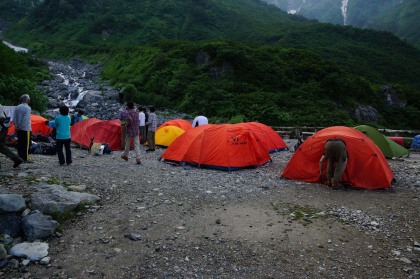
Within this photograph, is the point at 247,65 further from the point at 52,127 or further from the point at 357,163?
the point at 357,163

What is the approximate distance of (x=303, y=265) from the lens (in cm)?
568

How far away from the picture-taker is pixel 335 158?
10.0 meters

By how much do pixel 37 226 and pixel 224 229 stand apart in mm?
3587

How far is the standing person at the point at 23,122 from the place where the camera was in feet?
A: 33.7

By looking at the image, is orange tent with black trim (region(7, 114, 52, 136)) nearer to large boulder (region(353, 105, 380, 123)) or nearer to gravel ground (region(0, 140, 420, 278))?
gravel ground (region(0, 140, 420, 278))

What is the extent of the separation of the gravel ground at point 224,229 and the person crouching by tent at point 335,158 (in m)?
0.41

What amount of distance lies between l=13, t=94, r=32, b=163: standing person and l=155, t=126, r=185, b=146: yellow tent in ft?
24.4

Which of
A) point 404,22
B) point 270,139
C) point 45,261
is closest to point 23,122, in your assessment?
point 45,261

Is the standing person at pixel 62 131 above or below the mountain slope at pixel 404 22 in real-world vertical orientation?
below

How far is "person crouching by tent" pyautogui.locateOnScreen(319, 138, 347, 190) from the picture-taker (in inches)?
390

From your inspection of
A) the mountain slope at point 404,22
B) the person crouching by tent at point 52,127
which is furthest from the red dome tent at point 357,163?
the mountain slope at point 404,22

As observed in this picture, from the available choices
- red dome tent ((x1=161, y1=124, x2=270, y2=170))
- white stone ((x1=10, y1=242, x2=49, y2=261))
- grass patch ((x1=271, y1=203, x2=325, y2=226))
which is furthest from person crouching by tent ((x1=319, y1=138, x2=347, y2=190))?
white stone ((x1=10, y1=242, x2=49, y2=261))

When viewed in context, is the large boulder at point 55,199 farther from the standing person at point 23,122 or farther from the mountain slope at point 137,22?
the mountain slope at point 137,22

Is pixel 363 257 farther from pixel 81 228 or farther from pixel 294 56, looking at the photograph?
pixel 294 56
